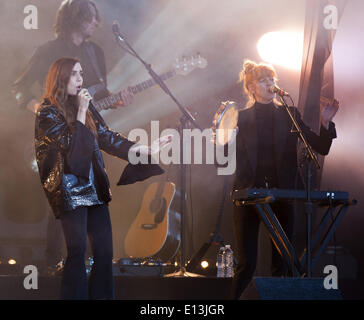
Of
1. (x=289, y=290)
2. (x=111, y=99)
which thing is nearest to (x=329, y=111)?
(x=289, y=290)

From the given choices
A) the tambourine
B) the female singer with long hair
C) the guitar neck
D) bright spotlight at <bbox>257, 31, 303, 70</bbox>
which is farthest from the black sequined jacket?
bright spotlight at <bbox>257, 31, 303, 70</bbox>

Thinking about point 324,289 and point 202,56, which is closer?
point 324,289

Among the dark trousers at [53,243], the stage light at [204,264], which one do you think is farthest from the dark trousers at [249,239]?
the dark trousers at [53,243]

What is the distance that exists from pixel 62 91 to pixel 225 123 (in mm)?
1168

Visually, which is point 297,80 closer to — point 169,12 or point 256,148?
point 169,12

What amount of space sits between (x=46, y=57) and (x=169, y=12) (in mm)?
1389

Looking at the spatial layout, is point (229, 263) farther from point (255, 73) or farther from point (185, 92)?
point (185, 92)

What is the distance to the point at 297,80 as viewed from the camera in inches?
220

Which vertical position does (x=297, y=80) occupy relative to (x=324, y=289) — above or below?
above

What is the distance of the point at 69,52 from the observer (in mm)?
4926

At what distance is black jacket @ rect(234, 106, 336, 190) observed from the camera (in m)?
3.52

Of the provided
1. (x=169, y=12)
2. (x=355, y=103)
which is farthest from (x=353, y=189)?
(x=169, y=12)

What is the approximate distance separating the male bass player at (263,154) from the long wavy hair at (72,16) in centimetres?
187

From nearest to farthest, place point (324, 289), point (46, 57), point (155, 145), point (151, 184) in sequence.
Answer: point (324, 289) < point (155, 145) < point (46, 57) < point (151, 184)
